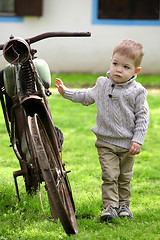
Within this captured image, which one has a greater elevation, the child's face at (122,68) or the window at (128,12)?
the child's face at (122,68)

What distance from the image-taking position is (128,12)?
43.4 ft

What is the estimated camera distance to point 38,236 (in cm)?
307

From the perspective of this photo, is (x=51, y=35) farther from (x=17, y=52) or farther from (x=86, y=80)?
(x=86, y=80)

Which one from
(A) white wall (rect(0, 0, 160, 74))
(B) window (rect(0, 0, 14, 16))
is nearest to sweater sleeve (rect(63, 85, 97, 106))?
(A) white wall (rect(0, 0, 160, 74))

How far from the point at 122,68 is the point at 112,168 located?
29.8 inches

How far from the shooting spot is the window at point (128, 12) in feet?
43.0

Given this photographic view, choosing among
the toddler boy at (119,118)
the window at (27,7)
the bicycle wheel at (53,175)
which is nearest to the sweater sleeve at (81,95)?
the toddler boy at (119,118)

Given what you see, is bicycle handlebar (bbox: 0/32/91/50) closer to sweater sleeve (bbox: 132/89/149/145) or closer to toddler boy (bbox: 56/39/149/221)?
toddler boy (bbox: 56/39/149/221)

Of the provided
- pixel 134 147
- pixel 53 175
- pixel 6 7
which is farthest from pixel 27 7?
pixel 53 175

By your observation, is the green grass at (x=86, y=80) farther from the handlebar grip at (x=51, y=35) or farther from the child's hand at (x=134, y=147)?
the handlebar grip at (x=51, y=35)

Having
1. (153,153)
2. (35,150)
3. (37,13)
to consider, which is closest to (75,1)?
(37,13)

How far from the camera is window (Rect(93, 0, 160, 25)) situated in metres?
13.1

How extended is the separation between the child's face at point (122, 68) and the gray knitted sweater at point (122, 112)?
5 centimetres

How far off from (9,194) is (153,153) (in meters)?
2.30
